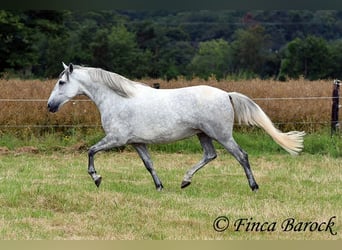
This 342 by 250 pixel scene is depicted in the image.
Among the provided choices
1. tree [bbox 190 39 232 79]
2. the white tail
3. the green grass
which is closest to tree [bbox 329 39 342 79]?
tree [bbox 190 39 232 79]

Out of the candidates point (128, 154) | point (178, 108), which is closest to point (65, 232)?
point (178, 108)

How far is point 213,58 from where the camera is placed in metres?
48.1

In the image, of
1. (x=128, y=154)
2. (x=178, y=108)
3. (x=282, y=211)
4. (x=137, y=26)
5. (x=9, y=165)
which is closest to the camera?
(x=282, y=211)

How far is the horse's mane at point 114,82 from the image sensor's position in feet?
25.0

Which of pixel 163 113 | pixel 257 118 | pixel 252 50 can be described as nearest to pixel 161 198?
pixel 163 113

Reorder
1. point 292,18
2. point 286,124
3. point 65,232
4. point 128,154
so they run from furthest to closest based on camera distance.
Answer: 1. point 292,18
2. point 286,124
3. point 128,154
4. point 65,232

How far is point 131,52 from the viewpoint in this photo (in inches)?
1622

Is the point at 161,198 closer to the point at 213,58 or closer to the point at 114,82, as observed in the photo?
the point at 114,82

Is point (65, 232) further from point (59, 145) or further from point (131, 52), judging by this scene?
point (131, 52)

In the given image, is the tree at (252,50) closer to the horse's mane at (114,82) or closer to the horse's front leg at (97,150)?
the horse's mane at (114,82)

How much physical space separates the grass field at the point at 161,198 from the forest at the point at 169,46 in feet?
55.2

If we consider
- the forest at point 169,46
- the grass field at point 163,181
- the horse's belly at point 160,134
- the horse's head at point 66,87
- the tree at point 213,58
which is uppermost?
the horse's head at point 66,87

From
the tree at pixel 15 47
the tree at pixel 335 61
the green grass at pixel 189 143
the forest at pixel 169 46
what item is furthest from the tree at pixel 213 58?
the green grass at pixel 189 143

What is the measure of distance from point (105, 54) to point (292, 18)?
1520 centimetres
